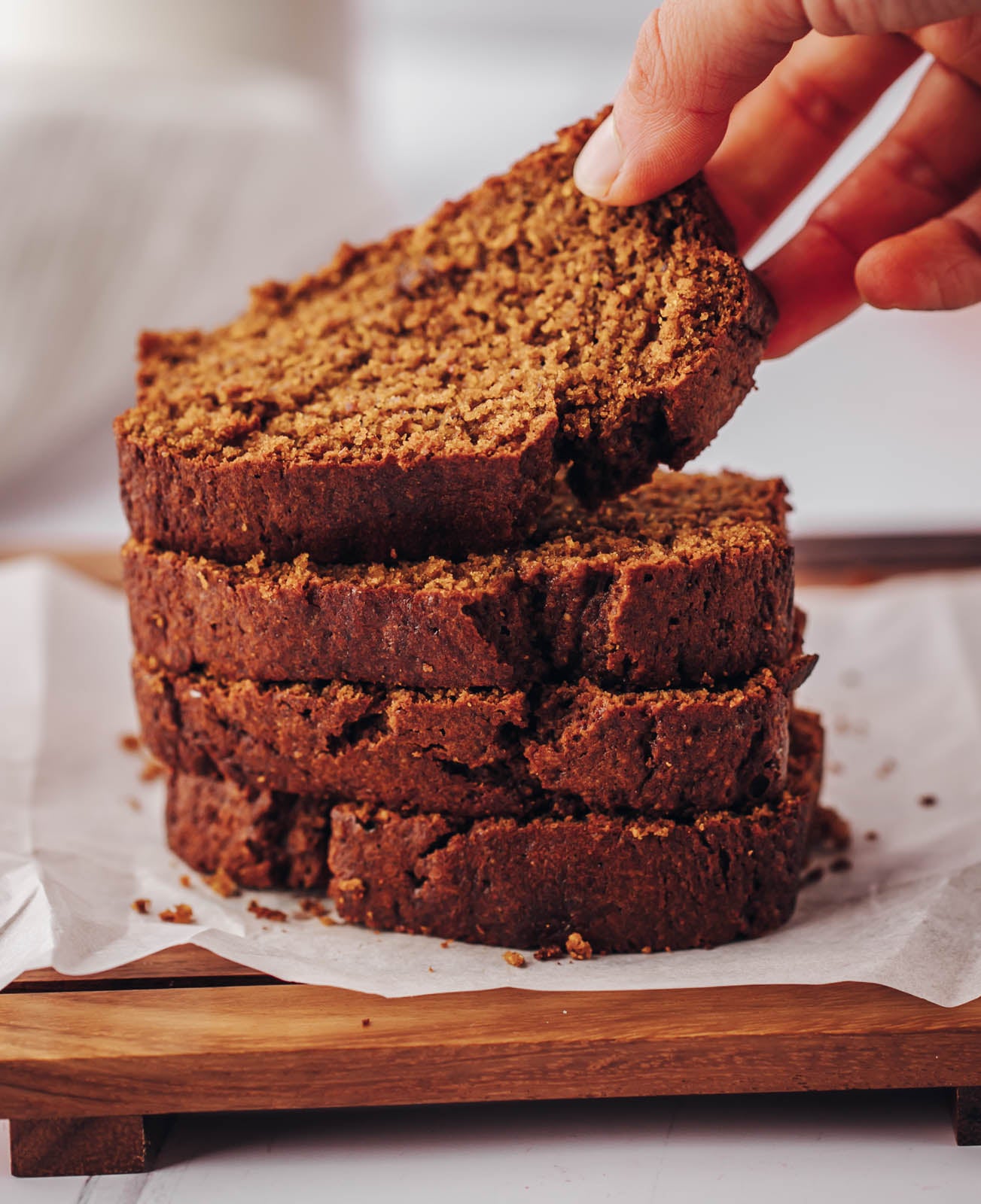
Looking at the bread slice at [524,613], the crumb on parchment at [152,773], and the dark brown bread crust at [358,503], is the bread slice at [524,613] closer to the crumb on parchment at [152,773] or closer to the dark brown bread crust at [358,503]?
the dark brown bread crust at [358,503]

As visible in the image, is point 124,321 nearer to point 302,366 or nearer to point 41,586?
point 41,586

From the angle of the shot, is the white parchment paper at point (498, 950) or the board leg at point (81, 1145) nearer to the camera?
the board leg at point (81, 1145)

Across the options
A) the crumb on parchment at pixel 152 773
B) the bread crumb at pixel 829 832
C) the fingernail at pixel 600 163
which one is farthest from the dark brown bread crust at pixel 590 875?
the fingernail at pixel 600 163

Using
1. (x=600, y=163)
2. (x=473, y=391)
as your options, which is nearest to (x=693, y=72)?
(x=600, y=163)

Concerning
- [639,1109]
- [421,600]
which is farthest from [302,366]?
[639,1109]

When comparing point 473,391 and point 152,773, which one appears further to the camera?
point 152,773

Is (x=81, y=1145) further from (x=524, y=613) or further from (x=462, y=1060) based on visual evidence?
(x=524, y=613)
